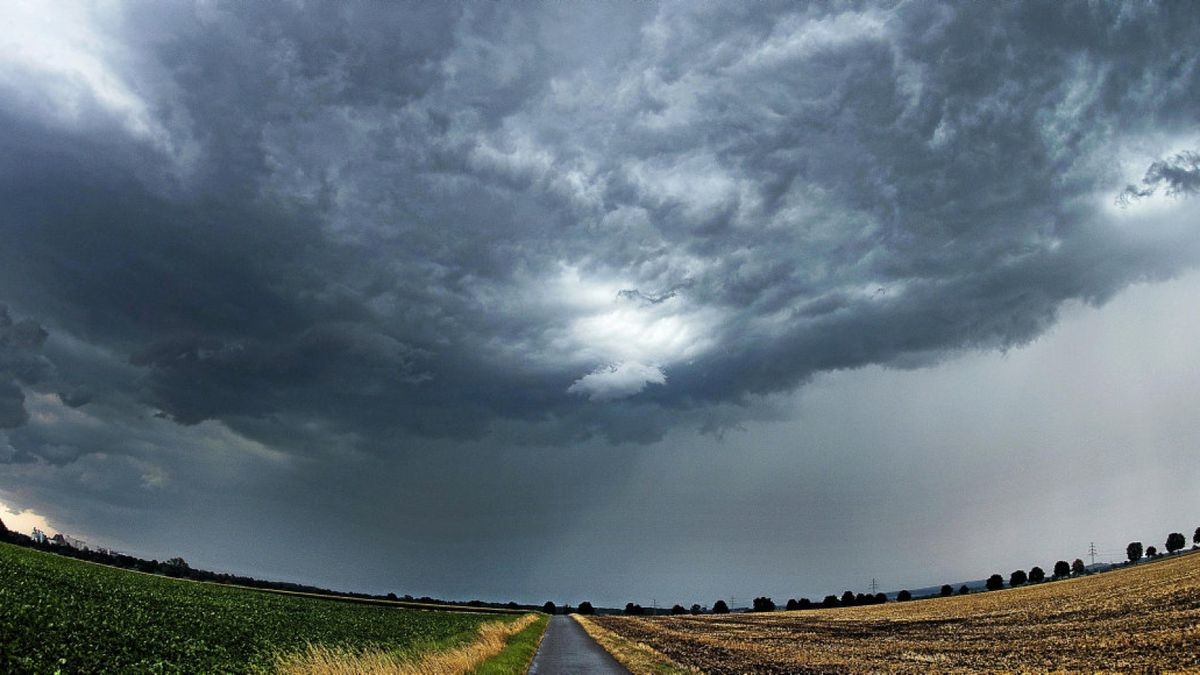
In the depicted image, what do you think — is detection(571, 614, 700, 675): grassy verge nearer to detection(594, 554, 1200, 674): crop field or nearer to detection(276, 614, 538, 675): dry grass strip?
detection(594, 554, 1200, 674): crop field

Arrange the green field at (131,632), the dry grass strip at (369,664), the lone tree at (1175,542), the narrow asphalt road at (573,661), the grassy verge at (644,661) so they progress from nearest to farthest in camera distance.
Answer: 1. the dry grass strip at (369,664)
2. the green field at (131,632)
3. the narrow asphalt road at (573,661)
4. the grassy verge at (644,661)
5. the lone tree at (1175,542)

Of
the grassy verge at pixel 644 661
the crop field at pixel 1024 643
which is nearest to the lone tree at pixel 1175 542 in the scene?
the crop field at pixel 1024 643

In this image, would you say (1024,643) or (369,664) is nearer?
(369,664)

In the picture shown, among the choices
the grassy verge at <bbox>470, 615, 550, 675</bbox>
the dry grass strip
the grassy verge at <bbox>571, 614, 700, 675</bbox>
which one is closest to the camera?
the dry grass strip

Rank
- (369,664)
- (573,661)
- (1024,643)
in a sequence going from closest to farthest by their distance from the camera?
(369,664) < (573,661) < (1024,643)

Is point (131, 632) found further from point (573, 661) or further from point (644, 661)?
point (644, 661)

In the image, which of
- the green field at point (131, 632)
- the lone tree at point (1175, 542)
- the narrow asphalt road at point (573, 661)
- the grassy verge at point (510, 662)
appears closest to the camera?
the green field at point (131, 632)

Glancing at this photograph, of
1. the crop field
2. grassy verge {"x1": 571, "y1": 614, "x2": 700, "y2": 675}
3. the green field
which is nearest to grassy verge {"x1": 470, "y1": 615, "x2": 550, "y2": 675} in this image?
the green field

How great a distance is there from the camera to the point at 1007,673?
26672mm

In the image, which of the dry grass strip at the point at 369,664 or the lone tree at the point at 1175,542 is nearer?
the dry grass strip at the point at 369,664

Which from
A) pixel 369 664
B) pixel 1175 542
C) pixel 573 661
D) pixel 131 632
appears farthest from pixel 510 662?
pixel 1175 542

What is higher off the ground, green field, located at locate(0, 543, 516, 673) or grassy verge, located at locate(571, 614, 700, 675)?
green field, located at locate(0, 543, 516, 673)

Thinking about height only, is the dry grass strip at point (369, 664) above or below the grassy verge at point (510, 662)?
above

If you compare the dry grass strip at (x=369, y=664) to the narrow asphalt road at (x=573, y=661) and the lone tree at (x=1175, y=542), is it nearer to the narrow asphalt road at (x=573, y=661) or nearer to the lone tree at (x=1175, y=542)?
the narrow asphalt road at (x=573, y=661)
